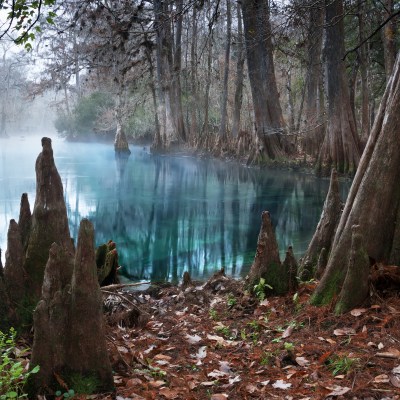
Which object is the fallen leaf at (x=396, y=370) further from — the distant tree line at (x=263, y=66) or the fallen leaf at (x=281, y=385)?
the distant tree line at (x=263, y=66)

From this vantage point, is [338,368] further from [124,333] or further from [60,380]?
[124,333]

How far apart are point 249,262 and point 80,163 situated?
76.3ft

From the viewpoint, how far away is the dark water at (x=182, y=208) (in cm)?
1192

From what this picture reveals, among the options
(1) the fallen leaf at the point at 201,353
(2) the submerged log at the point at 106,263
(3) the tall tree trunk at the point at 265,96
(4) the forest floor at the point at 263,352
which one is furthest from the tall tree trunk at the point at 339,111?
(1) the fallen leaf at the point at 201,353

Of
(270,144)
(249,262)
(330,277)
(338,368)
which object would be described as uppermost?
(270,144)

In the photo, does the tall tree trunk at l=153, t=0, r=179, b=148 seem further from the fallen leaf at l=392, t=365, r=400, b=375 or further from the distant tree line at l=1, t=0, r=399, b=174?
the fallen leaf at l=392, t=365, r=400, b=375

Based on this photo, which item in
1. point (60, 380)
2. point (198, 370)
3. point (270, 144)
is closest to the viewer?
point (60, 380)

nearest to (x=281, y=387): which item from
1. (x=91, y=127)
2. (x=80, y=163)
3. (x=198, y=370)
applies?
(x=198, y=370)

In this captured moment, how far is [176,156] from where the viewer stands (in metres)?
34.4

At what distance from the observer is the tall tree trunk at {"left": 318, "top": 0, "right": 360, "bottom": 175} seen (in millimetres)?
18797

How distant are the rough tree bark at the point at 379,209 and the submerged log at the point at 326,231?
1.31 m

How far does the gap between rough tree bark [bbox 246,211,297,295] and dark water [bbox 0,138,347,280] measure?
154 inches

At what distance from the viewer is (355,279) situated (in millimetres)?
4672

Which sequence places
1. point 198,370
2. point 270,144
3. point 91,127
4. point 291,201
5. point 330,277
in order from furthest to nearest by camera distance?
1. point 91,127
2. point 270,144
3. point 291,201
4. point 330,277
5. point 198,370
